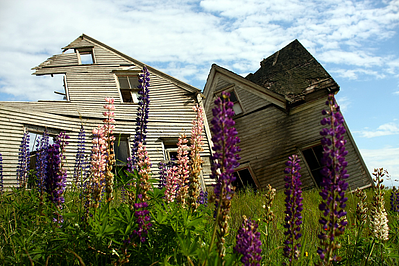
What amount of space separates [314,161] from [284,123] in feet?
8.32

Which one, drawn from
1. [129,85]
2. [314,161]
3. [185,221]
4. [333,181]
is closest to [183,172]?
[185,221]

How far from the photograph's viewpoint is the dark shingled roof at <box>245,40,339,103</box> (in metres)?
14.9

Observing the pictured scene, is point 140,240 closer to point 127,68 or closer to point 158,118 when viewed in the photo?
point 158,118

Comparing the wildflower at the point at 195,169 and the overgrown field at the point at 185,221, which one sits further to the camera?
the wildflower at the point at 195,169

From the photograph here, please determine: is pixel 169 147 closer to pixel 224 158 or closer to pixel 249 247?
pixel 249 247

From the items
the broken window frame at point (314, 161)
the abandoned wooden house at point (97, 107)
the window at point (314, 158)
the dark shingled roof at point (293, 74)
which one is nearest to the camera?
the abandoned wooden house at point (97, 107)

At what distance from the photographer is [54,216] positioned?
265 centimetres

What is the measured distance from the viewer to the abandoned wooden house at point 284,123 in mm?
13891

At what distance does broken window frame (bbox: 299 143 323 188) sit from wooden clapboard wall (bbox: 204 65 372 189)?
4.1 inches

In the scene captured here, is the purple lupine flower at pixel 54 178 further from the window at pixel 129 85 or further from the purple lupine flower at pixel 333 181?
the window at pixel 129 85

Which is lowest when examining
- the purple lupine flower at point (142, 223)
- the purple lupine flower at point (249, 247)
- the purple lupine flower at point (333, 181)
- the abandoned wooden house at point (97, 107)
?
the purple lupine flower at point (249, 247)

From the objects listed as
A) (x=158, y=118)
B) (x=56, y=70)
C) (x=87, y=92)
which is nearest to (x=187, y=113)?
(x=158, y=118)

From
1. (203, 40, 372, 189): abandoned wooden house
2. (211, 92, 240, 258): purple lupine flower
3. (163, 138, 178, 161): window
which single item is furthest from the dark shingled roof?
(211, 92, 240, 258): purple lupine flower

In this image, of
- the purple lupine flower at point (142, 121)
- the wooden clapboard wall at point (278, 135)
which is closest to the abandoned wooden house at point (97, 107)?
the wooden clapboard wall at point (278, 135)
